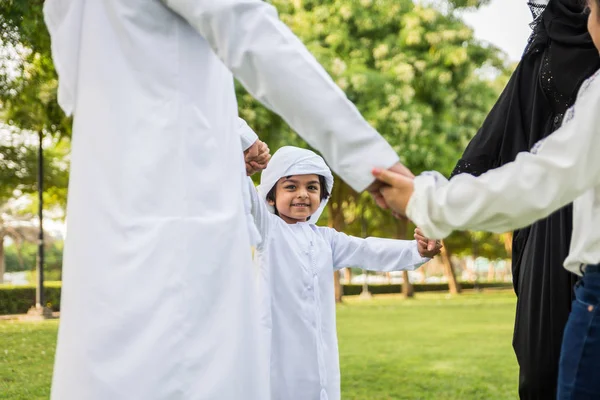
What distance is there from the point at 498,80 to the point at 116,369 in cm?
2051

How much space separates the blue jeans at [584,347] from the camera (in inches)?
81.5

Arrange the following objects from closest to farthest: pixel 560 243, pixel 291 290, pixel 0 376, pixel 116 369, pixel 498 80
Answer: pixel 116 369, pixel 560 243, pixel 291 290, pixel 0 376, pixel 498 80

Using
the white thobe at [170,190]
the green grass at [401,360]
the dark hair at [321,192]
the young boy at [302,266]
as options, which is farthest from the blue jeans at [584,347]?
the green grass at [401,360]

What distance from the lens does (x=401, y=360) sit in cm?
1035

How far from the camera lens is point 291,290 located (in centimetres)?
415

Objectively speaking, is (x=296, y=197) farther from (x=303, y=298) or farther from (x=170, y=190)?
(x=170, y=190)

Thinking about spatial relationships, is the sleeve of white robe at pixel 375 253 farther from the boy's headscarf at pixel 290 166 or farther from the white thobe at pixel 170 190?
the white thobe at pixel 170 190

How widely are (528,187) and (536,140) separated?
1.26 metres

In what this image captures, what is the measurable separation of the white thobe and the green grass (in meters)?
4.56

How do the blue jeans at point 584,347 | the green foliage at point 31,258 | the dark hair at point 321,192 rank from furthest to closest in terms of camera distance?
the green foliage at point 31,258 → the dark hair at point 321,192 → the blue jeans at point 584,347

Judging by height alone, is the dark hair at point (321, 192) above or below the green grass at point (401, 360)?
above

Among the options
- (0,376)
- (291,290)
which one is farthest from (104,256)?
(0,376)

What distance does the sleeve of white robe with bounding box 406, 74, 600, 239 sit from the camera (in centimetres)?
197

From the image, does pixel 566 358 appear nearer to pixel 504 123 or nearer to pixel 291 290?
pixel 504 123
